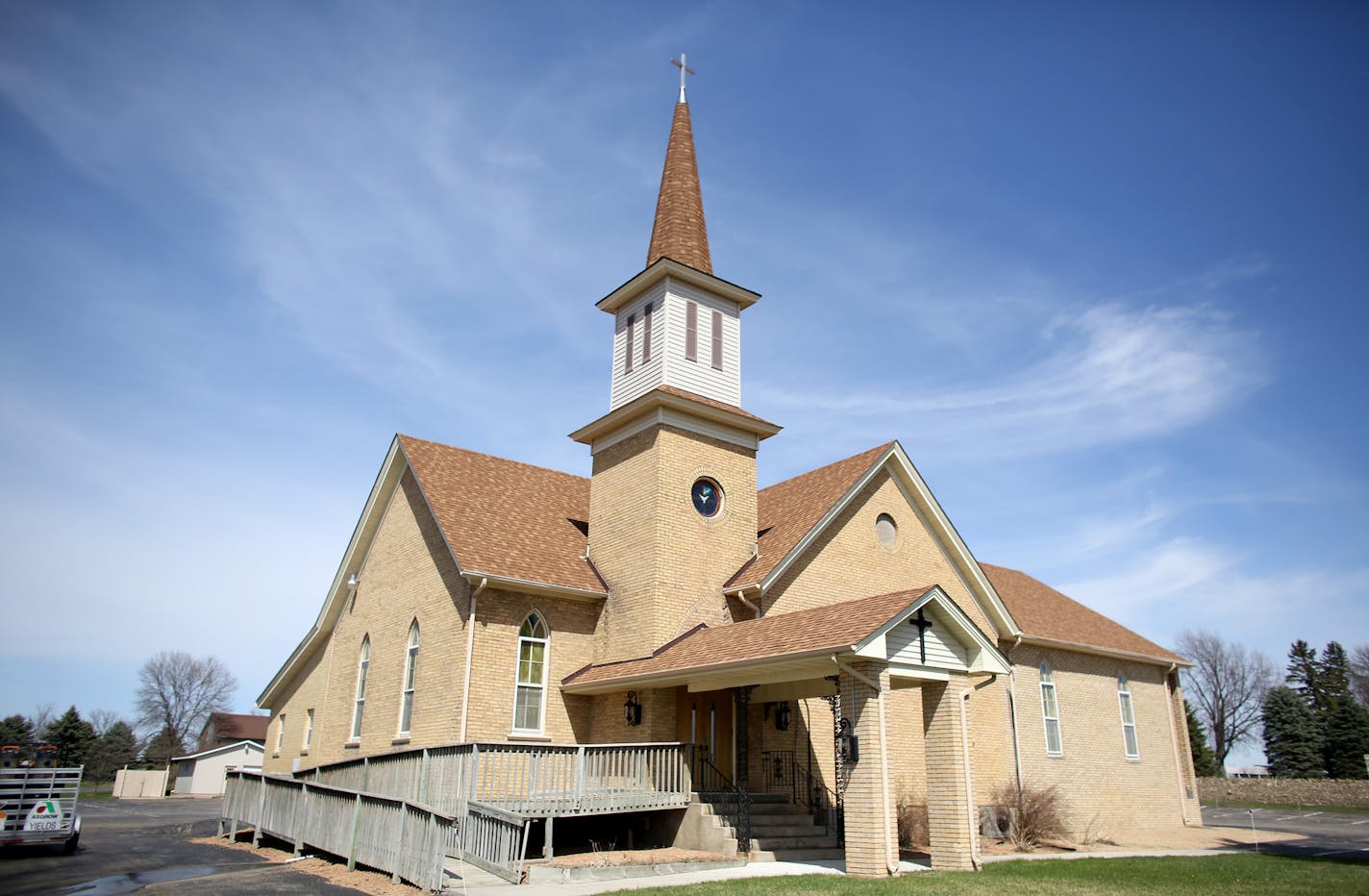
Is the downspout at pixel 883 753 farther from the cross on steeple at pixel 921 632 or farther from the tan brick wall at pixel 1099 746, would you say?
the tan brick wall at pixel 1099 746

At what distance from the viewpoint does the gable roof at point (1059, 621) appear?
26.0m

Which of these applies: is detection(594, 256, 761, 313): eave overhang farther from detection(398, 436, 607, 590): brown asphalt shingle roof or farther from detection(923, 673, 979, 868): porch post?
detection(923, 673, 979, 868): porch post

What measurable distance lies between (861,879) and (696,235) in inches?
618

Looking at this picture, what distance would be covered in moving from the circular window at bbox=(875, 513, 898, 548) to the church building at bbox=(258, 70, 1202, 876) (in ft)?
0.32

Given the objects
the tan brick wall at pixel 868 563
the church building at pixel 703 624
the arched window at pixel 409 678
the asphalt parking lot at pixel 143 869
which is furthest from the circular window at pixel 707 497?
the asphalt parking lot at pixel 143 869

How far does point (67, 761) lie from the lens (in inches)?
2707

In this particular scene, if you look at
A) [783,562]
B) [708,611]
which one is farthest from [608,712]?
[783,562]

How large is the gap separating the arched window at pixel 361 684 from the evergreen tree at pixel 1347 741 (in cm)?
5954

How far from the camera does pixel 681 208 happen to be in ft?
77.9

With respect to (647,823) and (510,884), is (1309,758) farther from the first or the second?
(510,884)

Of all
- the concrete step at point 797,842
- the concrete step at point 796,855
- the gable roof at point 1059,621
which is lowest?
the concrete step at point 796,855

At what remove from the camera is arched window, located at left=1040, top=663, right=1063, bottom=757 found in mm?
25141

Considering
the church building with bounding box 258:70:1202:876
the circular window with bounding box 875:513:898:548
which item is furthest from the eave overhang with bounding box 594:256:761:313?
the circular window with bounding box 875:513:898:548

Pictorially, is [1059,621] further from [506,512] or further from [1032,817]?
[506,512]
